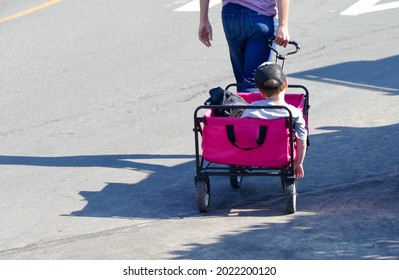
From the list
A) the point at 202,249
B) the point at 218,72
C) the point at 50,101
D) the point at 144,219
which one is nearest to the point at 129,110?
the point at 50,101

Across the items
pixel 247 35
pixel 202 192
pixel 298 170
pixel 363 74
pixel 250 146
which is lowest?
Result: pixel 363 74

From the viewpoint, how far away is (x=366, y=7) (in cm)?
1645

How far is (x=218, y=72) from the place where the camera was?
13242 millimetres

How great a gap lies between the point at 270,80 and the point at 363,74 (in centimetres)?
496

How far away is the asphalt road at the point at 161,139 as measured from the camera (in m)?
7.66

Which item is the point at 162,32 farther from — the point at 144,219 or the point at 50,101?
the point at 144,219

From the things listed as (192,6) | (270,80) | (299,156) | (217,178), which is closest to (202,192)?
(299,156)

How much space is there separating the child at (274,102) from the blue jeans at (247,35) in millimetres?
773

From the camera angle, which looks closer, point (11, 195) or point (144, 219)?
point (144, 219)

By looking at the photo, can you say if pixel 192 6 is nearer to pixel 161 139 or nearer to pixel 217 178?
pixel 161 139

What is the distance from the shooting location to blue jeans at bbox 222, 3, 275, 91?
352 inches

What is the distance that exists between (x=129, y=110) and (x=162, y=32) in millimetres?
3680

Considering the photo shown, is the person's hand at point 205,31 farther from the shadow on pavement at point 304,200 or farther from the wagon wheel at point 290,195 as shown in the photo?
the wagon wheel at point 290,195

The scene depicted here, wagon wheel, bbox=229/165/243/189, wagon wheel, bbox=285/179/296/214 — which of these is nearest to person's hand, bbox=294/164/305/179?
wagon wheel, bbox=285/179/296/214
